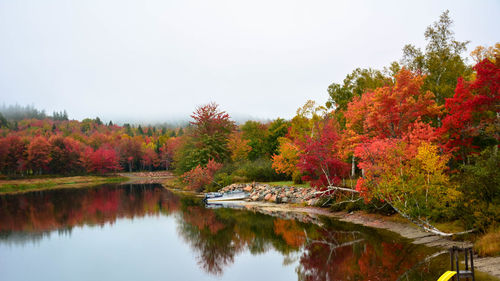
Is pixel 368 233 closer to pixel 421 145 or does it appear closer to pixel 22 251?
pixel 421 145

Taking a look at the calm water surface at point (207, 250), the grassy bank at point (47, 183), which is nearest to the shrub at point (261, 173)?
the calm water surface at point (207, 250)

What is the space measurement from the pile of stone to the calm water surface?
3.86m

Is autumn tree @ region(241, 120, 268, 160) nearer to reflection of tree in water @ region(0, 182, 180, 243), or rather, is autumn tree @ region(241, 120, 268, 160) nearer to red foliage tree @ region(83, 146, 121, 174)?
reflection of tree in water @ region(0, 182, 180, 243)

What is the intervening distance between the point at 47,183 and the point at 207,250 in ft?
185

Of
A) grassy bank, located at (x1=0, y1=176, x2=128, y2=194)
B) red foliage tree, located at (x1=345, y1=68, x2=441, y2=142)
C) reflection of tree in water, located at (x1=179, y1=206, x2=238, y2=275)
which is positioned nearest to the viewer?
reflection of tree in water, located at (x1=179, y1=206, x2=238, y2=275)

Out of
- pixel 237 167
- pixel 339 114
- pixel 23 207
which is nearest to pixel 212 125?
pixel 237 167

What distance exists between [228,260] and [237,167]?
84.2 ft

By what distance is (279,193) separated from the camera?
27.7 meters

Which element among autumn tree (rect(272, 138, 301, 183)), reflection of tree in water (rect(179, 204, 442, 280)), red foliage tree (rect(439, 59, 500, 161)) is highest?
red foliage tree (rect(439, 59, 500, 161))

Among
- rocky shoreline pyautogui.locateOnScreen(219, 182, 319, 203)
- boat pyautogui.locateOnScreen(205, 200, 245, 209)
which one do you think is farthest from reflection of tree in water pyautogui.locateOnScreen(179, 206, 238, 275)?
rocky shoreline pyautogui.locateOnScreen(219, 182, 319, 203)

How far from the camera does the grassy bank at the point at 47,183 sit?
52656 mm

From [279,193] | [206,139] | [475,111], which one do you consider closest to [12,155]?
[206,139]

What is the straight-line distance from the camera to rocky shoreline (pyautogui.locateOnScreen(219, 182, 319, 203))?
24344mm

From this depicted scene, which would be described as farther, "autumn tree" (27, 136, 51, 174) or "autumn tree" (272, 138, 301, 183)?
"autumn tree" (27, 136, 51, 174)
